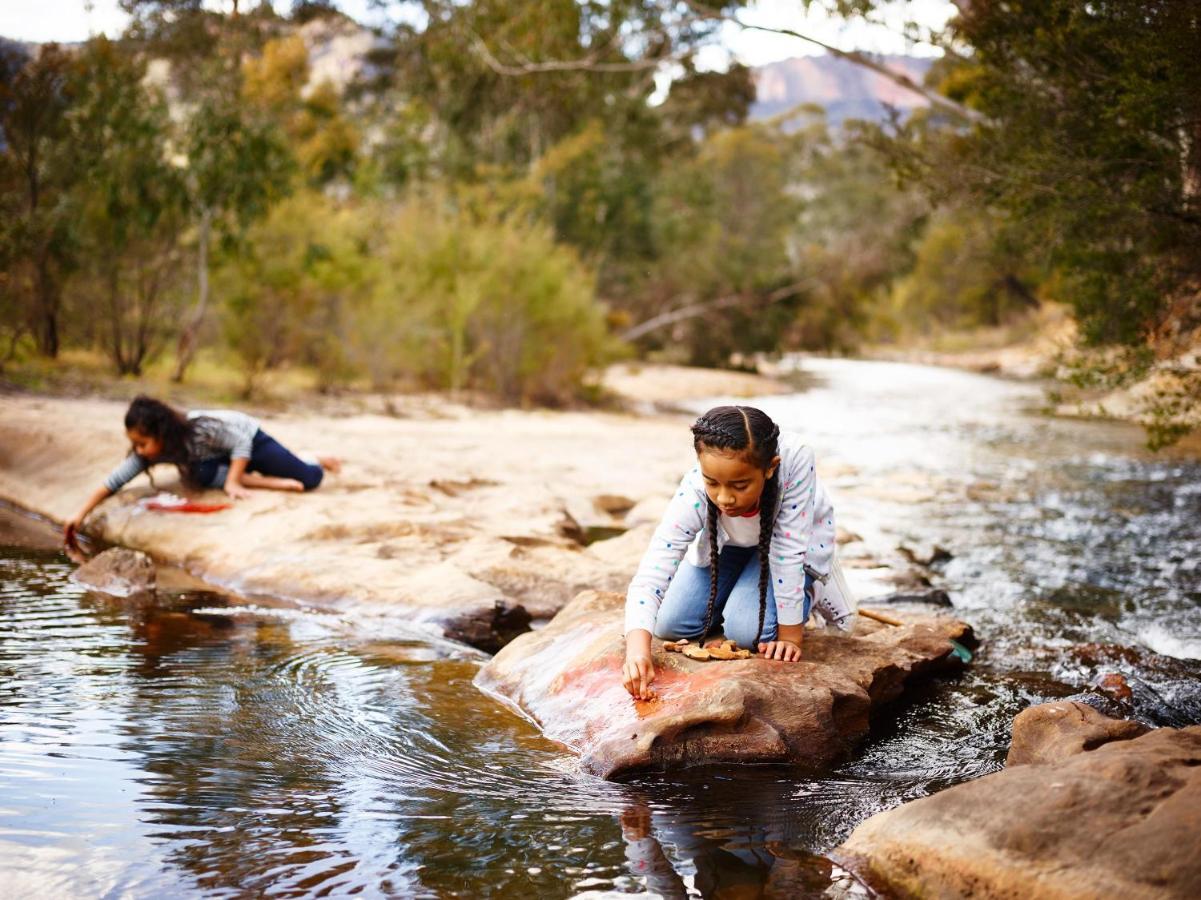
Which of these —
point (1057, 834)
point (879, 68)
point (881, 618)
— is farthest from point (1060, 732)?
point (879, 68)

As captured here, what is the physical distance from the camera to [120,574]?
6133 millimetres

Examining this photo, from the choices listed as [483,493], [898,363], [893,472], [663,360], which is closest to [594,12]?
[663,360]

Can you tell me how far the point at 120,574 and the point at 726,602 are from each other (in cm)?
349

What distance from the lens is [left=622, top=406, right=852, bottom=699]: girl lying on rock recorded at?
3826 mm

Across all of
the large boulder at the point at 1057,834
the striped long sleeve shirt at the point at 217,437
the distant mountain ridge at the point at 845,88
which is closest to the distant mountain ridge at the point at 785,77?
the distant mountain ridge at the point at 845,88

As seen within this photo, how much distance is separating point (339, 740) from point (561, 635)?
113 centimetres

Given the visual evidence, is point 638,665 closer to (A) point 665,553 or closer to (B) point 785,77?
(A) point 665,553

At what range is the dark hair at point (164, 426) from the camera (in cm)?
713

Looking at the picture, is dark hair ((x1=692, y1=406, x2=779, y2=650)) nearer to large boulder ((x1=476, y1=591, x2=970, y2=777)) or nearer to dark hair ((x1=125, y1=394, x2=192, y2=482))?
large boulder ((x1=476, y1=591, x2=970, y2=777))

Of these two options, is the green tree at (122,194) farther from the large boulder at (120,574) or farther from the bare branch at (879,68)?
the large boulder at (120,574)

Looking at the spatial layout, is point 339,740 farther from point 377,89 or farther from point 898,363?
point 898,363

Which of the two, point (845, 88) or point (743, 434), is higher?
point (845, 88)

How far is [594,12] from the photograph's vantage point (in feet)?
72.7

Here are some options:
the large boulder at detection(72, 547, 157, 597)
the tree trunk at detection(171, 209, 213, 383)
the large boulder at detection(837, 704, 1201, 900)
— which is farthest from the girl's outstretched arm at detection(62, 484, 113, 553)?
the tree trunk at detection(171, 209, 213, 383)
